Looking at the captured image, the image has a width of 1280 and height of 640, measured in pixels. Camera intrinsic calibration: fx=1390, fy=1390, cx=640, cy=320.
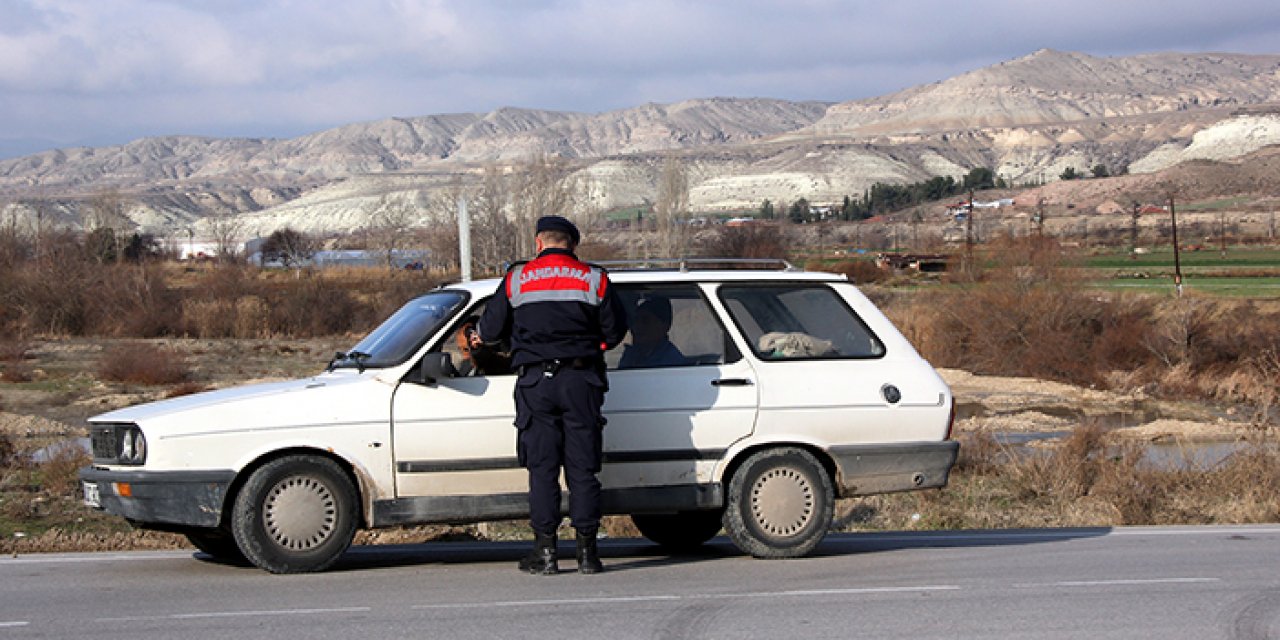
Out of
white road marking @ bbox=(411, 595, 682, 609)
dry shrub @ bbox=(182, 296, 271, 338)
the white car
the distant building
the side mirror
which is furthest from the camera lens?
the distant building

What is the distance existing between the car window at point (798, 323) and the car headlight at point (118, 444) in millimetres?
3727

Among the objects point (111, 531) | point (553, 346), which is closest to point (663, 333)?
point (553, 346)

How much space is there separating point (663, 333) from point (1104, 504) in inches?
273

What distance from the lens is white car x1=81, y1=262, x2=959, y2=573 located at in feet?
26.6

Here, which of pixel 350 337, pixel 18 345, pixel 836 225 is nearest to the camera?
pixel 18 345

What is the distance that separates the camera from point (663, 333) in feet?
29.5

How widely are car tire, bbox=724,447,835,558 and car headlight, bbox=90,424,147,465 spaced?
11.8ft

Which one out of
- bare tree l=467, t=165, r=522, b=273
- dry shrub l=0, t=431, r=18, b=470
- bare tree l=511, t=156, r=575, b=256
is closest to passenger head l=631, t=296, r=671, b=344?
dry shrub l=0, t=431, r=18, b=470

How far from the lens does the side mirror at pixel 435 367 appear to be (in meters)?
8.23

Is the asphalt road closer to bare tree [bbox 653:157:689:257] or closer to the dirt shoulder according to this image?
the dirt shoulder

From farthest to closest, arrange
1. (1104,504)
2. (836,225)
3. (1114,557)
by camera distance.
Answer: (836,225), (1104,504), (1114,557)

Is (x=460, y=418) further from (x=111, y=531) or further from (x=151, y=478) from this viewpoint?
(x=111, y=531)

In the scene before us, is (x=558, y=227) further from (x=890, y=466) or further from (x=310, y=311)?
(x=310, y=311)

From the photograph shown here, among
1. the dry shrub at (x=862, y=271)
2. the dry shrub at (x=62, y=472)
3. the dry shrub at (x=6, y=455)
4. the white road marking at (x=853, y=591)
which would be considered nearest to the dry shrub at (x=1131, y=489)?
the white road marking at (x=853, y=591)
